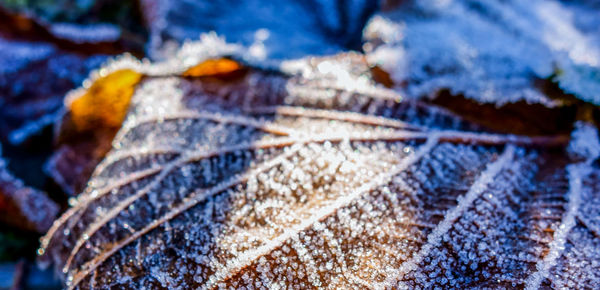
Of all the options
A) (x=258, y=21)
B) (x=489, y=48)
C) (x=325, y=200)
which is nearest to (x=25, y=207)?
(x=325, y=200)

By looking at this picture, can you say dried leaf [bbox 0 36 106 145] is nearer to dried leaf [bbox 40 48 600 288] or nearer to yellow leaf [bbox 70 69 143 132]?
yellow leaf [bbox 70 69 143 132]

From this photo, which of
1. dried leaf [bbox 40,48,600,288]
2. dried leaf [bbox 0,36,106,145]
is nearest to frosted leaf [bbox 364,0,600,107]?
dried leaf [bbox 40,48,600,288]

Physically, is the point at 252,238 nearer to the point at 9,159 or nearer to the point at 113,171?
the point at 113,171

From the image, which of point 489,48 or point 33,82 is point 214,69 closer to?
point 489,48

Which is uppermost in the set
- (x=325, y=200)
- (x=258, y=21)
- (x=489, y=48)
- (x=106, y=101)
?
(x=258, y=21)

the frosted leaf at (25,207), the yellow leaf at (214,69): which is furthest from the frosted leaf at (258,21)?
the frosted leaf at (25,207)

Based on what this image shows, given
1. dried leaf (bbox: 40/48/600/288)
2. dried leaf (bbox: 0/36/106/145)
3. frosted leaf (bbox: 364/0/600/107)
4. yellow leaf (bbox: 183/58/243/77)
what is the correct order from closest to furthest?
1. dried leaf (bbox: 40/48/600/288)
2. frosted leaf (bbox: 364/0/600/107)
3. yellow leaf (bbox: 183/58/243/77)
4. dried leaf (bbox: 0/36/106/145)

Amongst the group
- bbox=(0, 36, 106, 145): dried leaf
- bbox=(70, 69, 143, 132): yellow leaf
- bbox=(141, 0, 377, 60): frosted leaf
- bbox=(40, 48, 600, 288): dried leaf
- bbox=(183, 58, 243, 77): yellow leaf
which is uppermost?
bbox=(141, 0, 377, 60): frosted leaf
